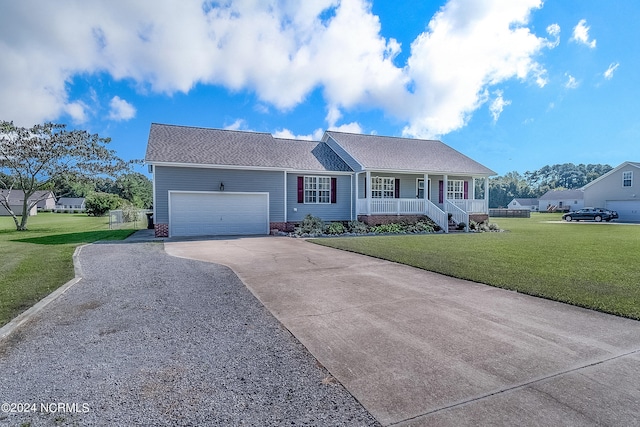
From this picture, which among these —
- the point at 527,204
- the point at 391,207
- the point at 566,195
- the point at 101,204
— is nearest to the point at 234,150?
the point at 391,207

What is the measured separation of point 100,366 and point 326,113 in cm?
2515

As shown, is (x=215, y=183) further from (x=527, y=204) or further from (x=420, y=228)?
(x=527, y=204)

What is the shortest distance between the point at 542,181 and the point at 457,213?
109m

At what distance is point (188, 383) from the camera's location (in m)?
2.82

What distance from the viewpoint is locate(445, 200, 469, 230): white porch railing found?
18.5 meters

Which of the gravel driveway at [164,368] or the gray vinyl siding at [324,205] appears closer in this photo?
the gravel driveway at [164,368]

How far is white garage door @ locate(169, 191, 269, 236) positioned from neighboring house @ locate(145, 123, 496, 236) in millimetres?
44

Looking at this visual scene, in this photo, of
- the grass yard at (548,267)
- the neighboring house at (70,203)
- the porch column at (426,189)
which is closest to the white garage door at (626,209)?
the porch column at (426,189)

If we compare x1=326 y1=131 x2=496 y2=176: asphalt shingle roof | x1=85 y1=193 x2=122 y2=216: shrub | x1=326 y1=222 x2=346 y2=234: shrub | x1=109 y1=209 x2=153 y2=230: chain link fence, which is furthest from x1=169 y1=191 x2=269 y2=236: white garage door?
x1=85 y1=193 x2=122 y2=216: shrub

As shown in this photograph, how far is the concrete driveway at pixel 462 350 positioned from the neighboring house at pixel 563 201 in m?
64.1

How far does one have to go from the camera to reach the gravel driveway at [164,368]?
2.40 metres

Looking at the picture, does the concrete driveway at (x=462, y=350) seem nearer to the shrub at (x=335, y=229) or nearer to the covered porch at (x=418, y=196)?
the shrub at (x=335, y=229)

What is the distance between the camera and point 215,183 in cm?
1566

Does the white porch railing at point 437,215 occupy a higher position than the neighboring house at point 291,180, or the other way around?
the neighboring house at point 291,180
